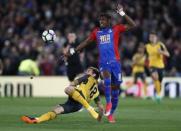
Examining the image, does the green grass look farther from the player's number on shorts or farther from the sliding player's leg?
the player's number on shorts

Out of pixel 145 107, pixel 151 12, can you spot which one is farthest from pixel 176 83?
pixel 145 107

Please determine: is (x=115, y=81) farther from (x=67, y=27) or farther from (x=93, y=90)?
(x=67, y=27)

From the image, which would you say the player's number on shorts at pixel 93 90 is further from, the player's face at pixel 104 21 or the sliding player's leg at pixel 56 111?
the player's face at pixel 104 21

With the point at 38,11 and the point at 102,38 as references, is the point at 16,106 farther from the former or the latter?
the point at 38,11

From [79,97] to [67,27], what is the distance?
18.4 metres

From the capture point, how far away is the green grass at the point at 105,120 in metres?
15.6

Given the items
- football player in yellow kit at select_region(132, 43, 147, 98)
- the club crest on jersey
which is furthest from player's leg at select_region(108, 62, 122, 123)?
football player in yellow kit at select_region(132, 43, 147, 98)

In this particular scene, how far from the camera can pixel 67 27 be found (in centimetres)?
3453

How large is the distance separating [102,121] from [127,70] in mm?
15455

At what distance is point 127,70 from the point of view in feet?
108

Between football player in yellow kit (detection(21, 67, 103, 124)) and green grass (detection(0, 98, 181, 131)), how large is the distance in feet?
0.67

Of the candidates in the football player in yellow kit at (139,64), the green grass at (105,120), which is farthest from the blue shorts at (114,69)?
the football player in yellow kit at (139,64)

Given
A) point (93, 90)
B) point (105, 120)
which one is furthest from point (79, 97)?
point (105, 120)

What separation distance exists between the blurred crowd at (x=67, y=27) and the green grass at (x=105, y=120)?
355 inches
